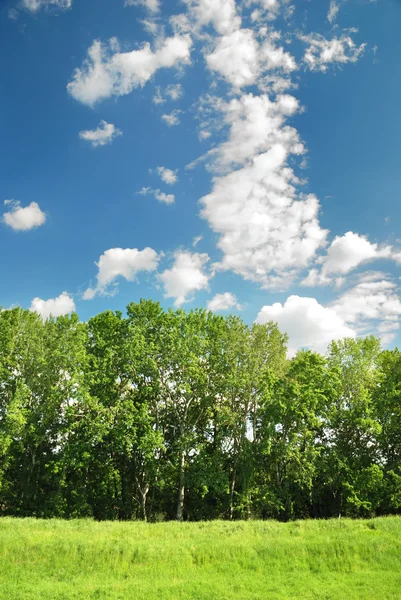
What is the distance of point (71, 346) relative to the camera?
38094 mm

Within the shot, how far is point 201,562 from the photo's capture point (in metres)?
20.1

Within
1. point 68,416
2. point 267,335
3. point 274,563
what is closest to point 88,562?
point 274,563

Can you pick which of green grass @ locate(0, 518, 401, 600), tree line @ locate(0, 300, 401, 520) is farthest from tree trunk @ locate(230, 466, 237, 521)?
green grass @ locate(0, 518, 401, 600)

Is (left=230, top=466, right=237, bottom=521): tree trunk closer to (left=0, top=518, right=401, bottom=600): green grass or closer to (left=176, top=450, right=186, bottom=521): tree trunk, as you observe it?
(left=176, top=450, right=186, bottom=521): tree trunk

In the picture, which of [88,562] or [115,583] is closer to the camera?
[115,583]

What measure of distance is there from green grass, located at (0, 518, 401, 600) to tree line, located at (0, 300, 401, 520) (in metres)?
11.4

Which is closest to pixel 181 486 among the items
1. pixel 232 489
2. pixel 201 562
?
pixel 232 489

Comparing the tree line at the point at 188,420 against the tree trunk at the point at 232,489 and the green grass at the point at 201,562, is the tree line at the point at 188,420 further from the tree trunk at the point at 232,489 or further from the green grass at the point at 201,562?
the green grass at the point at 201,562

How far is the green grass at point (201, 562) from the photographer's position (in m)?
16.7

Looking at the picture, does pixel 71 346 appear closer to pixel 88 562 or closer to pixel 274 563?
pixel 88 562

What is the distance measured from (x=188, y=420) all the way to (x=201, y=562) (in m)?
20.3

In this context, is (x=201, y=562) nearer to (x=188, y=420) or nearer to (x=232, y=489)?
(x=232, y=489)

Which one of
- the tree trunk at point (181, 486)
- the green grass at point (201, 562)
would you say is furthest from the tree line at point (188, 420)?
the green grass at point (201, 562)

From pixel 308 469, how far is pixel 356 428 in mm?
7588
